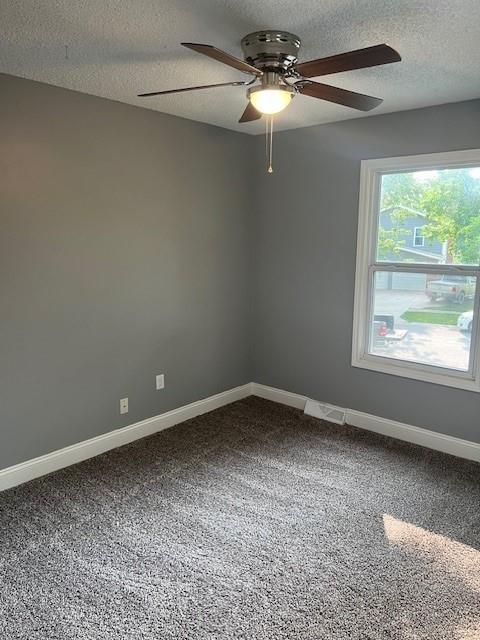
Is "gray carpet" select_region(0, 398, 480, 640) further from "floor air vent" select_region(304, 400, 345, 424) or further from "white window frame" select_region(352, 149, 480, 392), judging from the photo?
"white window frame" select_region(352, 149, 480, 392)

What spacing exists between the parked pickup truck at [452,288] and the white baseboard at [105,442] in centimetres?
194

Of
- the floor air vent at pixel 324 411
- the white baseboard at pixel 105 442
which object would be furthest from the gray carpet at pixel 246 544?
the floor air vent at pixel 324 411

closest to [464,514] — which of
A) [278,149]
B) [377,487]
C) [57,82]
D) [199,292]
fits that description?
[377,487]

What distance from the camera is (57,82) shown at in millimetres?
2740

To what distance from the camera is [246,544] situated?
2.42 m

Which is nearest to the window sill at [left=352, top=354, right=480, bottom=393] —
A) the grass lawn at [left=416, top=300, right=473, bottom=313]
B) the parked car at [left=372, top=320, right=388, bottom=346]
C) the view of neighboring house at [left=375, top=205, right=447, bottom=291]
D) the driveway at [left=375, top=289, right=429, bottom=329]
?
the parked car at [left=372, top=320, right=388, bottom=346]

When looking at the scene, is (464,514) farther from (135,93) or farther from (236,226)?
(135,93)

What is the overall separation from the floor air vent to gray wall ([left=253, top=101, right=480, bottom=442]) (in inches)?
2.8

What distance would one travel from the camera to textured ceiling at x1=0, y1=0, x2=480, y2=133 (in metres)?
1.81

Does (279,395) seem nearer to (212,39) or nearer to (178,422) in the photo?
(178,422)

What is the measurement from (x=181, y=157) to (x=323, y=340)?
1.87 meters

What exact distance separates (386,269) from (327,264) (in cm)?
50

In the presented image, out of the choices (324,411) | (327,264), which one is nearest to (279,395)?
(324,411)

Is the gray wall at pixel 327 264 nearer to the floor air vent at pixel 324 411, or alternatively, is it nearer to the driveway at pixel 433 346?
the floor air vent at pixel 324 411
